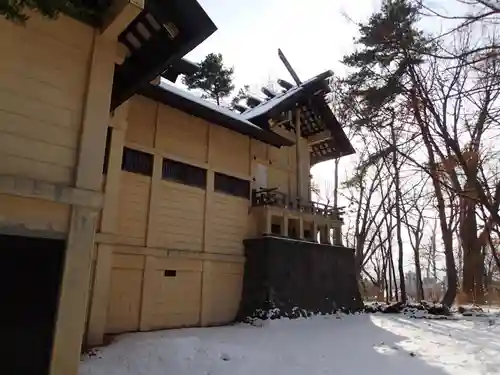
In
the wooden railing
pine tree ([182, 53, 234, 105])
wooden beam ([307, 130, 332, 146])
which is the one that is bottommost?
the wooden railing

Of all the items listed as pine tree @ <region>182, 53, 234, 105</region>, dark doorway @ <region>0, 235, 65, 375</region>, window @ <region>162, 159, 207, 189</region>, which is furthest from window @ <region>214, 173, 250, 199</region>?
pine tree @ <region>182, 53, 234, 105</region>

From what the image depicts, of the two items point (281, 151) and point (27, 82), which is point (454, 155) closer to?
point (27, 82)

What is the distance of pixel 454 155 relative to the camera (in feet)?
24.7

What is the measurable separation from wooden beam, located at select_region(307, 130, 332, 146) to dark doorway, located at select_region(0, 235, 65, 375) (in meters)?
13.6

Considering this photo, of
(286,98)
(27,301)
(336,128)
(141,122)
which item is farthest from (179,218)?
(336,128)

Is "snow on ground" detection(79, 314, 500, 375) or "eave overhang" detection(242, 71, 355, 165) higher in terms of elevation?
"eave overhang" detection(242, 71, 355, 165)

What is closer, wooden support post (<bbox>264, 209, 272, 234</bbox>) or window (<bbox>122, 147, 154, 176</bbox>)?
window (<bbox>122, 147, 154, 176</bbox>)

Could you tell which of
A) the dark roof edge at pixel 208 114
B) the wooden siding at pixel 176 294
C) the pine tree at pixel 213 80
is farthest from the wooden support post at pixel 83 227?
the pine tree at pixel 213 80

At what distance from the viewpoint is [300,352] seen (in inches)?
324

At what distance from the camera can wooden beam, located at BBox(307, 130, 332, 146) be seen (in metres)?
16.8

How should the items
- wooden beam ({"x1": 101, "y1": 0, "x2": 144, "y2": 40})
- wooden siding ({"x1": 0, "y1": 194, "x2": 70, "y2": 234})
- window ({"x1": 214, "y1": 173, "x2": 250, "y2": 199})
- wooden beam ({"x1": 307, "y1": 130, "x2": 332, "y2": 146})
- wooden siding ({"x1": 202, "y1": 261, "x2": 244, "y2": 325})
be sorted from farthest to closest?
wooden beam ({"x1": 307, "y1": 130, "x2": 332, "y2": 146}) → window ({"x1": 214, "y1": 173, "x2": 250, "y2": 199}) → wooden siding ({"x1": 202, "y1": 261, "x2": 244, "y2": 325}) → wooden beam ({"x1": 101, "y1": 0, "x2": 144, "y2": 40}) → wooden siding ({"x1": 0, "y1": 194, "x2": 70, "y2": 234})

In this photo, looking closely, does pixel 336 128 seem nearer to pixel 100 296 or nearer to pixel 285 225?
pixel 285 225

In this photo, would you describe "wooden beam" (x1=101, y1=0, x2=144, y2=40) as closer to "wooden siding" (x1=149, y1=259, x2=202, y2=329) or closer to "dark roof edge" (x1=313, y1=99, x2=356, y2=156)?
"wooden siding" (x1=149, y1=259, x2=202, y2=329)

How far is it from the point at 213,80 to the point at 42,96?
18.1m
